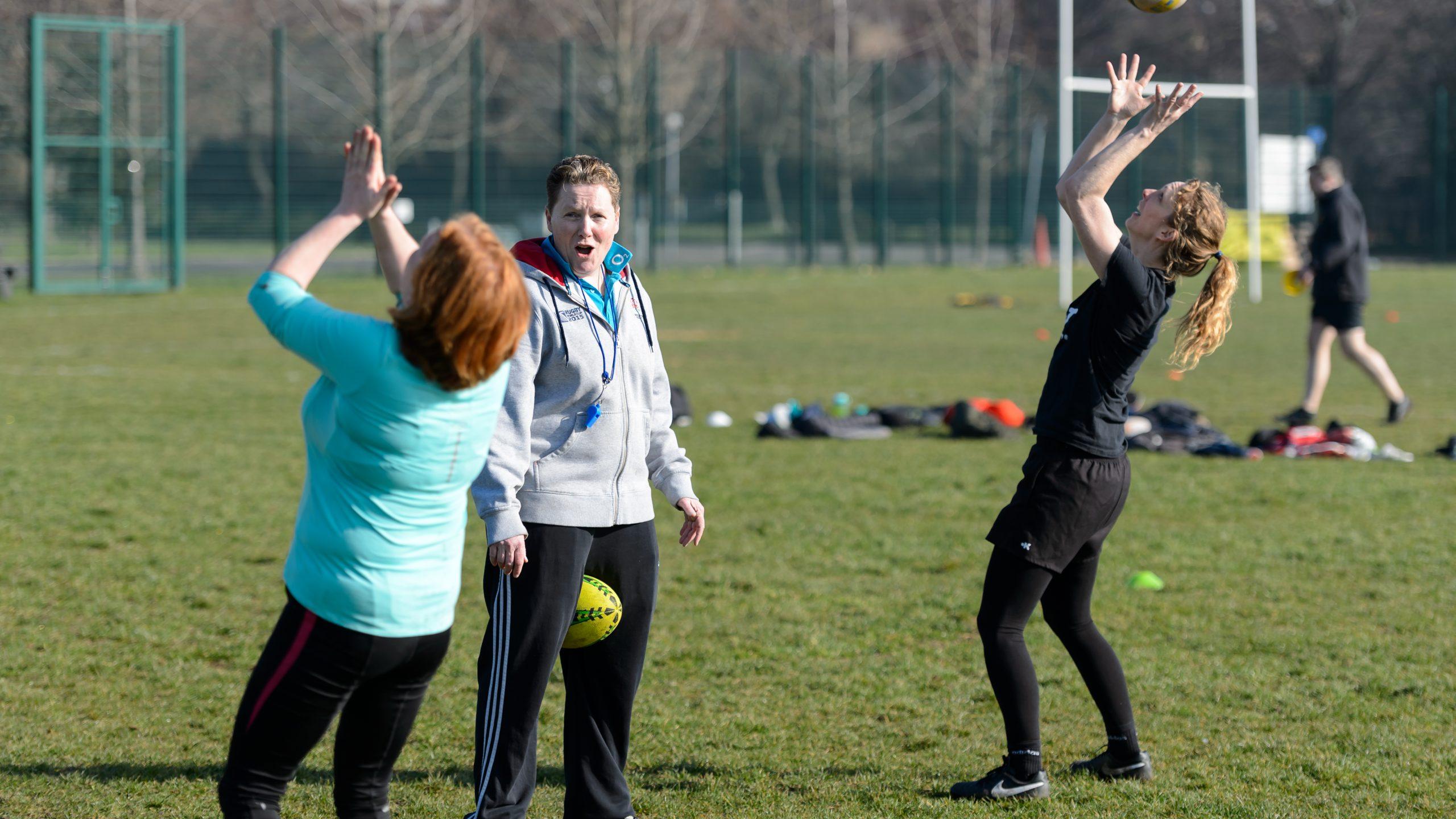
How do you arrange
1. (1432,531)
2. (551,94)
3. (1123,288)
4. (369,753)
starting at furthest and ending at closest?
(551,94), (1432,531), (1123,288), (369,753)

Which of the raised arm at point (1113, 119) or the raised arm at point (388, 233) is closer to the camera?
the raised arm at point (388, 233)

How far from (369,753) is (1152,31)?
57.8 meters

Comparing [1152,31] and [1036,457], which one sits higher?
[1152,31]

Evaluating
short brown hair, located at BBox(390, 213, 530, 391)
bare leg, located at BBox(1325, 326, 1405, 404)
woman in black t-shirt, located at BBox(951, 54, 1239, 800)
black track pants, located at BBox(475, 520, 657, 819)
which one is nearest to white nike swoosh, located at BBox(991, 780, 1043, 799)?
woman in black t-shirt, located at BBox(951, 54, 1239, 800)

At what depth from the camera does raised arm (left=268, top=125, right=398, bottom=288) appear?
3.24m

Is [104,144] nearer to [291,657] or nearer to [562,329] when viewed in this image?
[562,329]

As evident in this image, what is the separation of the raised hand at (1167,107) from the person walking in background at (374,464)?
2139 mm

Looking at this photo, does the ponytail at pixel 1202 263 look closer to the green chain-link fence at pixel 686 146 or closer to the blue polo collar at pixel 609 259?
the blue polo collar at pixel 609 259

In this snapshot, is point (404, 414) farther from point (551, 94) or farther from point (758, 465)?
point (551, 94)

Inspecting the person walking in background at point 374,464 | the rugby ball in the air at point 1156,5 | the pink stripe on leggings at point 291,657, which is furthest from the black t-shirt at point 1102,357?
the rugby ball in the air at point 1156,5

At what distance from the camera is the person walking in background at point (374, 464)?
122 inches

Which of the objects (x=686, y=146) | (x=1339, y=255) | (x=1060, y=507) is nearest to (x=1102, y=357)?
(x=1060, y=507)

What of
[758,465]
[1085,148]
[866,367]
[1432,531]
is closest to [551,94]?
[866,367]

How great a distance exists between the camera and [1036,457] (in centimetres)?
460
